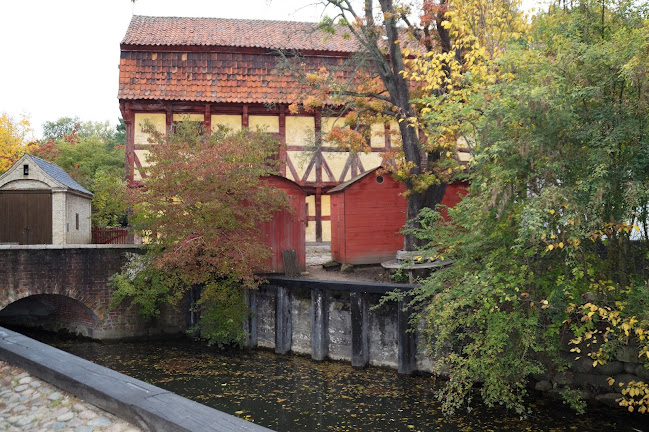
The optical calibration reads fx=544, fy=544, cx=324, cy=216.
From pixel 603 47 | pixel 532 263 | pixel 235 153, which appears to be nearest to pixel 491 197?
pixel 532 263

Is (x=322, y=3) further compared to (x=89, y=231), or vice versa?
(x=89, y=231)

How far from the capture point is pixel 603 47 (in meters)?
6.90

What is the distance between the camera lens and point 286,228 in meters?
14.0

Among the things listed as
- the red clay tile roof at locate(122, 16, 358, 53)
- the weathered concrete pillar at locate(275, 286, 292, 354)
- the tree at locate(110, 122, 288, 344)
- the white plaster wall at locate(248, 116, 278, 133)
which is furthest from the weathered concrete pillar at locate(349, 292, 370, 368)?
the red clay tile roof at locate(122, 16, 358, 53)

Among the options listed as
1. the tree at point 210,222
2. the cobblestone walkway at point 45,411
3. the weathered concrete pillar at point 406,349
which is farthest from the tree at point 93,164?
the cobblestone walkway at point 45,411

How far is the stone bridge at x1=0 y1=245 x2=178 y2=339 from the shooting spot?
1347 cm

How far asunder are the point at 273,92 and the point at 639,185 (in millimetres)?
14246

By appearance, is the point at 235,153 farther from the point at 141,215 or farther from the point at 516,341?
the point at 516,341

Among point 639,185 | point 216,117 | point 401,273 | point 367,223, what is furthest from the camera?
point 216,117

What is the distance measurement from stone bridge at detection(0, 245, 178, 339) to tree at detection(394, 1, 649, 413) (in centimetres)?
921

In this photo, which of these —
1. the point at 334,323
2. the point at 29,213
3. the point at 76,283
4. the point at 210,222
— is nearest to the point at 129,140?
the point at 29,213

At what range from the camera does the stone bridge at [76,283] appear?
13469mm

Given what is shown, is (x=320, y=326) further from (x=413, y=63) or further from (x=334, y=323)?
(x=413, y=63)

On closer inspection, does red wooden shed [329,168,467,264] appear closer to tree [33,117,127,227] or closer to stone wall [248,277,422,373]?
stone wall [248,277,422,373]
